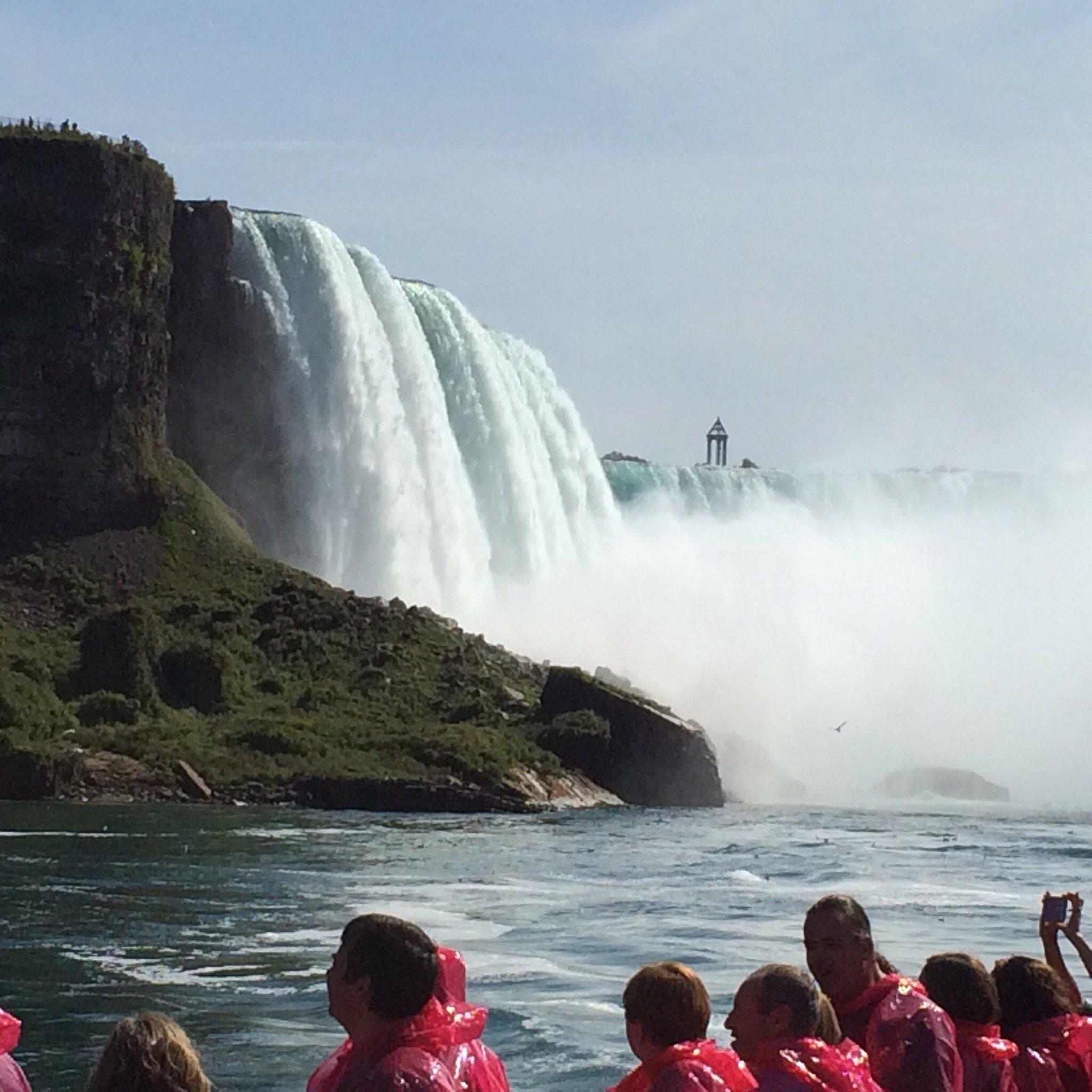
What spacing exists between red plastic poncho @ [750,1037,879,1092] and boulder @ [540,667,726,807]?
58722 mm

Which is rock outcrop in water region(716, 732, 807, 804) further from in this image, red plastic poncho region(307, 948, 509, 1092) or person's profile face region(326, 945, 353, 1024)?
person's profile face region(326, 945, 353, 1024)

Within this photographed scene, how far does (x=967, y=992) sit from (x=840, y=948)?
671 millimetres

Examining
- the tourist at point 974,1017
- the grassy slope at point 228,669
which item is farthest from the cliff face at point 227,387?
the tourist at point 974,1017

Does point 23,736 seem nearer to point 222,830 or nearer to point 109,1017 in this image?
point 222,830

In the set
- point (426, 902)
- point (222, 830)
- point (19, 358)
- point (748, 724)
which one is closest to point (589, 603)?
point (748, 724)

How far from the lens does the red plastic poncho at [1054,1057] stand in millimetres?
9281

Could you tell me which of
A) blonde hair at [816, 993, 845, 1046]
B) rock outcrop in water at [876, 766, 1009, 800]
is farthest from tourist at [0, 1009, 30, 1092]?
rock outcrop in water at [876, 766, 1009, 800]

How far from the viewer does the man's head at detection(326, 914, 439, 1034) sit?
7188 mm

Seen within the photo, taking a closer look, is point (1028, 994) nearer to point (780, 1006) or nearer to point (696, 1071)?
point (780, 1006)

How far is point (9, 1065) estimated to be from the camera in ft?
25.1

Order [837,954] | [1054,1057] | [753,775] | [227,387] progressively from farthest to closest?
[227,387], [753,775], [1054,1057], [837,954]

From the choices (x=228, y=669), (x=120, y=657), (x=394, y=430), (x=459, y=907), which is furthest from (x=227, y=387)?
(x=459, y=907)

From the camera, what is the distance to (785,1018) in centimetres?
798

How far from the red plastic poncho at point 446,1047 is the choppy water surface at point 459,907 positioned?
1088 cm
